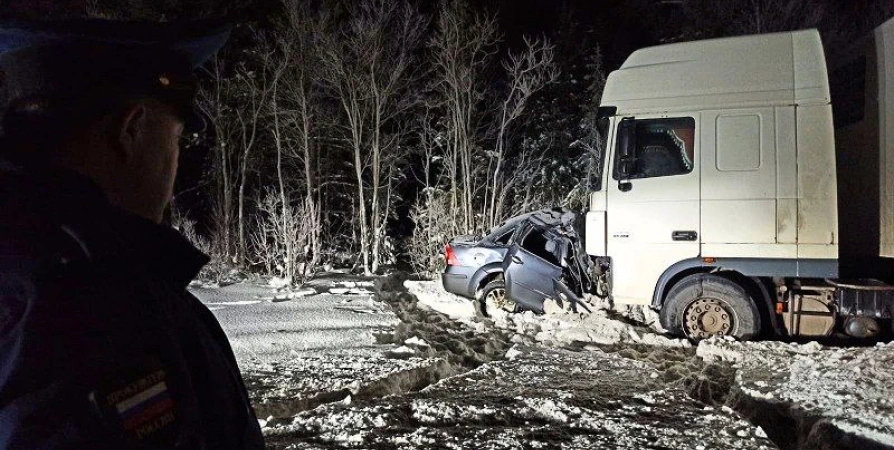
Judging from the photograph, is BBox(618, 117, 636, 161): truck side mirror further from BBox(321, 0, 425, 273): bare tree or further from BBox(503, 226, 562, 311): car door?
BBox(321, 0, 425, 273): bare tree

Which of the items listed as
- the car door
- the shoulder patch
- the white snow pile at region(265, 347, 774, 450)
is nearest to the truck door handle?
the white snow pile at region(265, 347, 774, 450)

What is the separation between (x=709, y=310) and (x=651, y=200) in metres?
1.57

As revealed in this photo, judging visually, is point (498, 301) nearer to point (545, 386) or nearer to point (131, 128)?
point (545, 386)

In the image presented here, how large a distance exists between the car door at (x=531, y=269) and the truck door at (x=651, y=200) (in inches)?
65.8

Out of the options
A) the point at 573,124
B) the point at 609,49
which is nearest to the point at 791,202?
the point at 573,124

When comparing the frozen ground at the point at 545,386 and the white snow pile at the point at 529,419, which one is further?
the frozen ground at the point at 545,386

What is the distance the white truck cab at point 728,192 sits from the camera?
6.54m

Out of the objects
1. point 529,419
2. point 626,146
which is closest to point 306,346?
point 529,419

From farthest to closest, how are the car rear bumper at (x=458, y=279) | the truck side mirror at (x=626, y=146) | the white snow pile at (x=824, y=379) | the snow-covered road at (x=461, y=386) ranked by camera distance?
the car rear bumper at (x=458, y=279)
the truck side mirror at (x=626, y=146)
the white snow pile at (x=824, y=379)
the snow-covered road at (x=461, y=386)

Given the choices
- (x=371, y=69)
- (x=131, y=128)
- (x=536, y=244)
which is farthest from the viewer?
(x=371, y=69)

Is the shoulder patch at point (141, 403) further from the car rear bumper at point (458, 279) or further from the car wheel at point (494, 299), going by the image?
the car rear bumper at point (458, 279)

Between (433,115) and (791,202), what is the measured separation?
642 inches

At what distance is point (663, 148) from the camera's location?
708cm

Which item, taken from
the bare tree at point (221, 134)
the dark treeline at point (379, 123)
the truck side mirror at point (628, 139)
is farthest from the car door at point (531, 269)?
the bare tree at point (221, 134)
